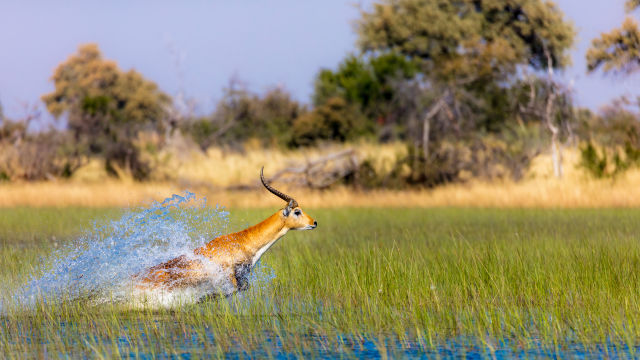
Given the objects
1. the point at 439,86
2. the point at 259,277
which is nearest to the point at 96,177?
the point at 439,86

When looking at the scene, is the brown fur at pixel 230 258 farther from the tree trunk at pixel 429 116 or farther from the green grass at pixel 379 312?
the tree trunk at pixel 429 116

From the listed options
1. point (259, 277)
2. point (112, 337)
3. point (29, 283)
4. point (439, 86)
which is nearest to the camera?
point (112, 337)

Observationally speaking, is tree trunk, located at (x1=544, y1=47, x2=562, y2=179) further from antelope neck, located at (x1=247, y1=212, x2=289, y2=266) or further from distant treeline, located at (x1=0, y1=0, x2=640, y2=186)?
antelope neck, located at (x1=247, y1=212, x2=289, y2=266)

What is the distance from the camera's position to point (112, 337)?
810 centimetres

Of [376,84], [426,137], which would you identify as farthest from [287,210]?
[376,84]

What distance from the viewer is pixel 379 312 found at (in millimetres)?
9297

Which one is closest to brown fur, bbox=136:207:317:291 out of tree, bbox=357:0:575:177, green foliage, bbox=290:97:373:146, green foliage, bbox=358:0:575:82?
tree, bbox=357:0:575:177

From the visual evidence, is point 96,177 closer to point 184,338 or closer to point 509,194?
point 509,194

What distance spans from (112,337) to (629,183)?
24417 mm

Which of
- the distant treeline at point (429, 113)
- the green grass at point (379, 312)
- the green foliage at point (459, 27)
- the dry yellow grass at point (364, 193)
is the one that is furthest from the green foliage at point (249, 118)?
the green grass at point (379, 312)

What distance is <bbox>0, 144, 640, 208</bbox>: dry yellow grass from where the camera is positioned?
89.0 ft

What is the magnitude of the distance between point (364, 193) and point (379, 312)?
840 inches

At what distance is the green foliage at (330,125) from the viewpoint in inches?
1738

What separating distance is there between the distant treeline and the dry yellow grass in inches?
51.7
